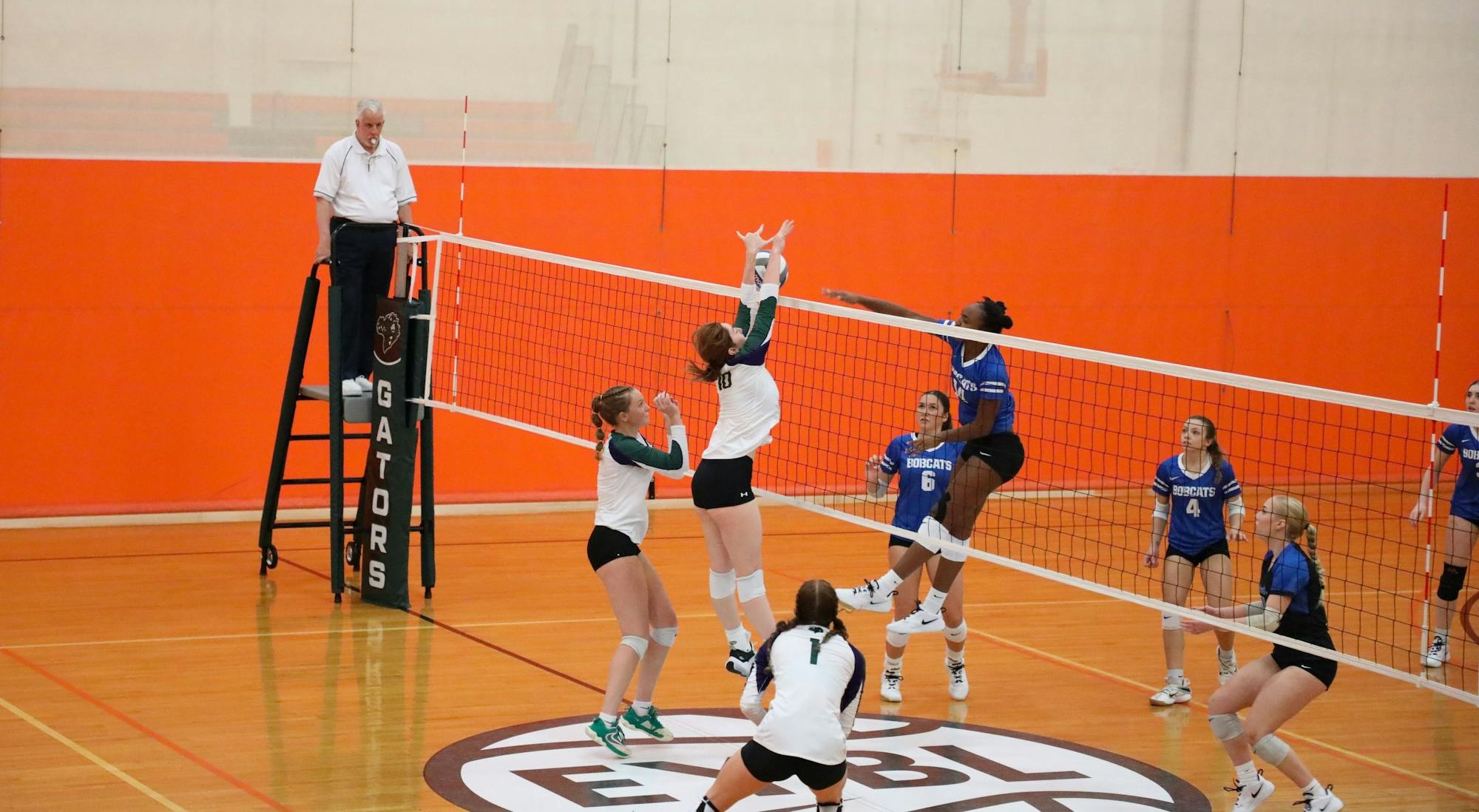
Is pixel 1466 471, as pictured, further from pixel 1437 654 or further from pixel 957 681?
pixel 957 681

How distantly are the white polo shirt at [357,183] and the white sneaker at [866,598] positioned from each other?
447cm

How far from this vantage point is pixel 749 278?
25.4ft

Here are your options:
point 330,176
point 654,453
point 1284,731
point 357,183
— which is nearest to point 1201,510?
point 1284,731

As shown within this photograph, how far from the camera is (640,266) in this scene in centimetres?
1438

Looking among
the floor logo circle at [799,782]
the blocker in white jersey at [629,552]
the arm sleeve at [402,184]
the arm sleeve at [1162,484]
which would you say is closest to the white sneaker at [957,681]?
the floor logo circle at [799,782]

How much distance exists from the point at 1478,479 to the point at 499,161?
7.93 metres

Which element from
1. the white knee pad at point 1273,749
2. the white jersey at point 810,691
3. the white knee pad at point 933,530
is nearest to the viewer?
the white jersey at point 810,691

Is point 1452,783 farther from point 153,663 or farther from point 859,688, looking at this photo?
point 153,663

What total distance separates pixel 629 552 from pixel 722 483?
1.76ft

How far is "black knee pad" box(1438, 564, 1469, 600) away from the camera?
10078mm

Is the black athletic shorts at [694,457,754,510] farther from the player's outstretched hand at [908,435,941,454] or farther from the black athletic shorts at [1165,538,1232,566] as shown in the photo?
the black athletic shorts at [1165,538,1232,566]

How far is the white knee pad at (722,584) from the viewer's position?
26.0 feet

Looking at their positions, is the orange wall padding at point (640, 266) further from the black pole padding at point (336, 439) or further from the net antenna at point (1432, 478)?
the black pole padding at point (336, 439)

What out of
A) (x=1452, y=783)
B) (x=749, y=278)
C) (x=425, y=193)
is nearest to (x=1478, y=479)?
(x=1452, y=783)
